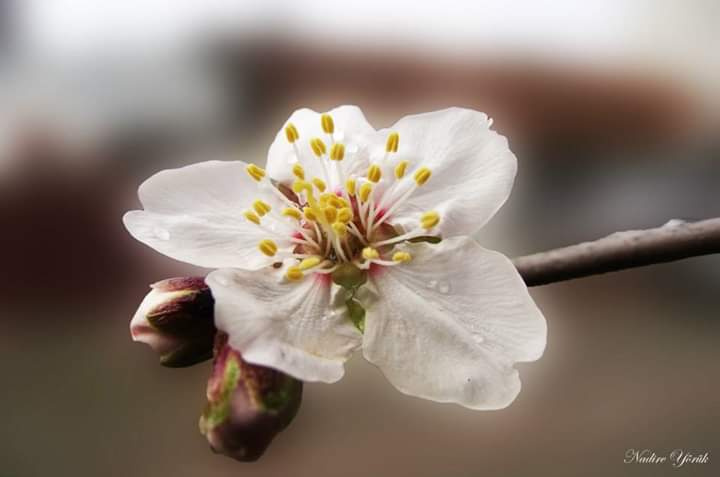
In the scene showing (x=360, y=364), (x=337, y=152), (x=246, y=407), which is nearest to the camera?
(x=246, y=407)

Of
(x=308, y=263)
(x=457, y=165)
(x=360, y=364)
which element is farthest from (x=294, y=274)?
(x=360, y=364)

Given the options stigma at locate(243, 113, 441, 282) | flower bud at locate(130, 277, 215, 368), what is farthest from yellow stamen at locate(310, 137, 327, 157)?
flower bud at locate(130, 277, 215, 368)

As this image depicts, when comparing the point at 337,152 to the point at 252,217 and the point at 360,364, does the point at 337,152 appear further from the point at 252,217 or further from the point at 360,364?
the point at 360,364

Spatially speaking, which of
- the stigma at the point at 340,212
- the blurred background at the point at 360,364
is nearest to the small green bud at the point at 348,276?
the stigma at the point at 340,212

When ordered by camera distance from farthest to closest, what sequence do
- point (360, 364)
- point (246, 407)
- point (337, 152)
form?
point (360, 364), point (337, 152), point (246, 407)

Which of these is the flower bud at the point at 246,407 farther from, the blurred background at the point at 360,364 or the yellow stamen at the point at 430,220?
the blurred background at the point at 360,364

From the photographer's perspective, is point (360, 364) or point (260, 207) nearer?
point (260, 207)

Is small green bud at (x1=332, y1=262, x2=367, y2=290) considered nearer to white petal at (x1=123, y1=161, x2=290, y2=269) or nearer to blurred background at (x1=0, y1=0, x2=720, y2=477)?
white petal at (x1=123, y1=161, x2=290, y2=269)
